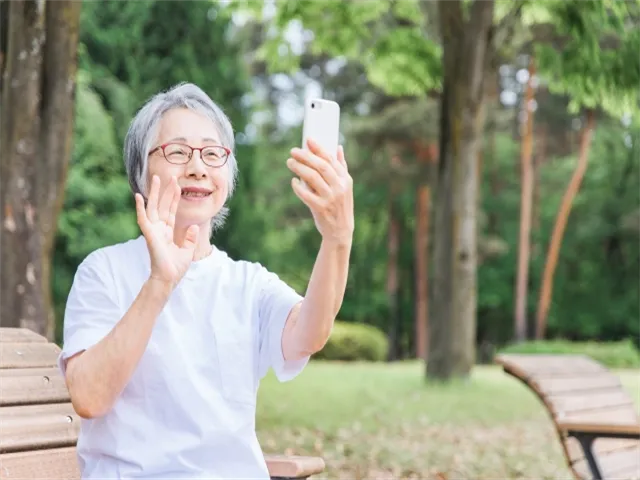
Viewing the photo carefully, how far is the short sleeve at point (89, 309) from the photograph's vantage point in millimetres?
2428

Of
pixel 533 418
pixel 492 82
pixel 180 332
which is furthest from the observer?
pixel 492 82

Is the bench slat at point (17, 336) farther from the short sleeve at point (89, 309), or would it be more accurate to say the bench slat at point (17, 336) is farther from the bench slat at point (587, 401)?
the bench slat at point (587, 401)

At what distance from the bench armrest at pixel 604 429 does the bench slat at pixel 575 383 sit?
1194 mm

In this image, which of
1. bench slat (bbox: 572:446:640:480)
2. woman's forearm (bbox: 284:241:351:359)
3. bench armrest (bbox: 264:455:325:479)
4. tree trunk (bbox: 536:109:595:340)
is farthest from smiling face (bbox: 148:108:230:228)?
tree trunk (bbox: 536:109:595:340)

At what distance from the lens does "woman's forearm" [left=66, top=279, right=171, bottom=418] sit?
229cm

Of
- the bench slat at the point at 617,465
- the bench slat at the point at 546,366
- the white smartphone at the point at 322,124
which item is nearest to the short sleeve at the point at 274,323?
the white smartphone at the point at 322,124

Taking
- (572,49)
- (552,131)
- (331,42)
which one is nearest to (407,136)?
(552,131)

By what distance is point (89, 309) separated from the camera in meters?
2.50

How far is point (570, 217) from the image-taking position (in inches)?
1264

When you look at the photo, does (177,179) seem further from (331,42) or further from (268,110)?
(268,110)

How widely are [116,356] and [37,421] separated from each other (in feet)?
3.99

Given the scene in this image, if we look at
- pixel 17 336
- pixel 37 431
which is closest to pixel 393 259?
pixel 17 336

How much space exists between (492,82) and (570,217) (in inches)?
238

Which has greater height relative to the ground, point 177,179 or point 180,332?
point 177,179
